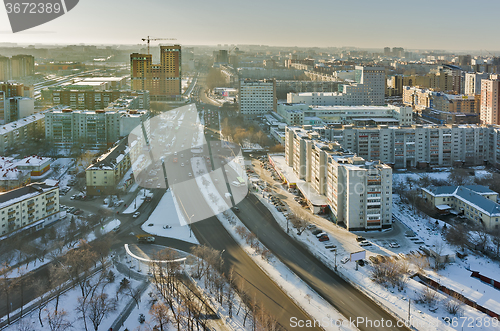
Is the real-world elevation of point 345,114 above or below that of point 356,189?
above

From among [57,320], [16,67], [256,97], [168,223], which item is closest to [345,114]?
A: [256,97]

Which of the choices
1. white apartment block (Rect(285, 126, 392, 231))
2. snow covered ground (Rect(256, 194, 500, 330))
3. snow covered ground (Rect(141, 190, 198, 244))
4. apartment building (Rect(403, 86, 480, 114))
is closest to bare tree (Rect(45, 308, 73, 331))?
snow covered ground (Rect(141, 190, 198, 244))

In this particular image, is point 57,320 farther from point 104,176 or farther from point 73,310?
point 104,176

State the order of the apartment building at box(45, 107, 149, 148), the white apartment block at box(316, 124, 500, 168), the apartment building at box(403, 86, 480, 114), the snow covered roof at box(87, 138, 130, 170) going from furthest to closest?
1. the apartment building at box(403, 86, 480, 114)
2. the apartment building at box(45, 107, 149, 148)
3. the white apartment block at box(316, 124, 500, 168)
4. the snow covered roof at box(87, 138, 130, 170)

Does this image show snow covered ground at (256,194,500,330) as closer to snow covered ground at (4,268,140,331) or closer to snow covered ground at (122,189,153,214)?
snow covered ground at (4,268,140,331)

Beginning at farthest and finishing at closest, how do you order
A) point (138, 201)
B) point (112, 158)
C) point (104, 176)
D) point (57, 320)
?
point (112, 158) < point (104, 176) < point (138, 201) < point (57, 320)
